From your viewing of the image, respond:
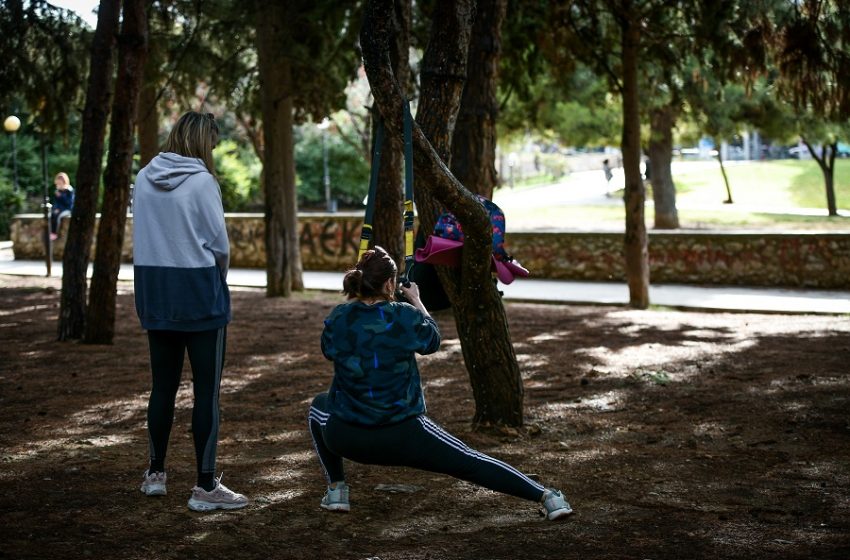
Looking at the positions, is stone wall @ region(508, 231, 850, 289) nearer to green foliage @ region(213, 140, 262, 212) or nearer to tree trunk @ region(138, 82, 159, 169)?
tree trunk @ region(138, 82, 159, 169)

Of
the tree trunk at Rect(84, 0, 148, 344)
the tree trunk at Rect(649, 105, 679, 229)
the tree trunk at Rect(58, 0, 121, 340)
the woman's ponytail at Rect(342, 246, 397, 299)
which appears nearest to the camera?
the woman's ponytail at Rect(342, 246, 397, 299)

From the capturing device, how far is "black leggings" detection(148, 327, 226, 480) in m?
4.89

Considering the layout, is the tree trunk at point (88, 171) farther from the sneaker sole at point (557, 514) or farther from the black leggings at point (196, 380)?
the sneaker sole at point (557, 514)

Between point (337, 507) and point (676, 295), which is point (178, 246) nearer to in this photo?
point (337, 507)

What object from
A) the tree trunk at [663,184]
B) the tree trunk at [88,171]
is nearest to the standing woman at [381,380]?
the tree trunk at [88,171]

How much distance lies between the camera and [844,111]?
1125 centimetres

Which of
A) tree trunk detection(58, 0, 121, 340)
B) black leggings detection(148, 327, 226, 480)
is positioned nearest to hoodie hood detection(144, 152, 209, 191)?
black leggings detection(148, 327, 226, 480)

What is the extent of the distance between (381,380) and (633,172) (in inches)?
429

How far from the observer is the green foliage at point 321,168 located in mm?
45094

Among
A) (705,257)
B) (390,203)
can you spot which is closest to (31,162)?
(705,257)

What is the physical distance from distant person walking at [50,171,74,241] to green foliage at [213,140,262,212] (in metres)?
14.6

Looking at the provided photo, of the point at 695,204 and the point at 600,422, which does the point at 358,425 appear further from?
the point at 695,204

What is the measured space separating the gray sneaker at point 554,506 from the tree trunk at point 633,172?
33.3 ft

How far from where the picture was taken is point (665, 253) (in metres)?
19.6
